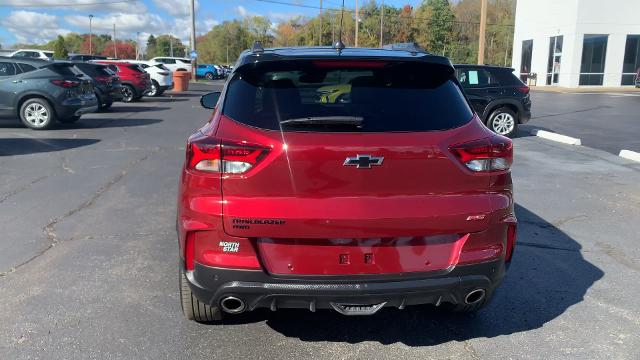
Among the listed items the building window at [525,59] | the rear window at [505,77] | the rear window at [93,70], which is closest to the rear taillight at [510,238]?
the rear window at [505,77]

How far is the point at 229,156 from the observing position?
282cm

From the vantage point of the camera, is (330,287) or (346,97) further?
(346,97)

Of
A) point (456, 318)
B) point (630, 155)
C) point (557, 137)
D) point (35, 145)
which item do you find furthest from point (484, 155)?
point (557, 137)

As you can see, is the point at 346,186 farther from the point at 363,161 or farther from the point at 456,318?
the point at 456,318

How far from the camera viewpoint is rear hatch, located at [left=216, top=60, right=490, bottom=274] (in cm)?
279

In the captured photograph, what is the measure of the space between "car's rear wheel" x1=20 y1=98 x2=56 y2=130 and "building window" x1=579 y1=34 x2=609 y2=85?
36390mm

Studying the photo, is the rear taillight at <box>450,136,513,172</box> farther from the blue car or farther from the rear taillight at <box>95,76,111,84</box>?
the blue car

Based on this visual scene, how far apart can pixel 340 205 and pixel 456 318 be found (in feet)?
4.86

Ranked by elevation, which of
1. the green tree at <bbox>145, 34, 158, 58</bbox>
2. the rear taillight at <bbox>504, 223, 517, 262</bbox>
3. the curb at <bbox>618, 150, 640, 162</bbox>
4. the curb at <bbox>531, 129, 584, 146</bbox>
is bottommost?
the curb at <bbox>618, 150, 640, 162</bbox>

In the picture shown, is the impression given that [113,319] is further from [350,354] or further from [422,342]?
[422,342]

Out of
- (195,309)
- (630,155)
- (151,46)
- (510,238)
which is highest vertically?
(151,46)

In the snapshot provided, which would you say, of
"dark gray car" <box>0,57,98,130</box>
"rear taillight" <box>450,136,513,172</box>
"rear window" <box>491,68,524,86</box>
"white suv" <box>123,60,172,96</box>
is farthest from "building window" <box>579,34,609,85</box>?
"rear taillight" <box>450,136,513,172</box>

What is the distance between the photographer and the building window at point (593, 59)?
38500 millimetres

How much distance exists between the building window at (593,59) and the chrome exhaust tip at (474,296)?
40640 mm
